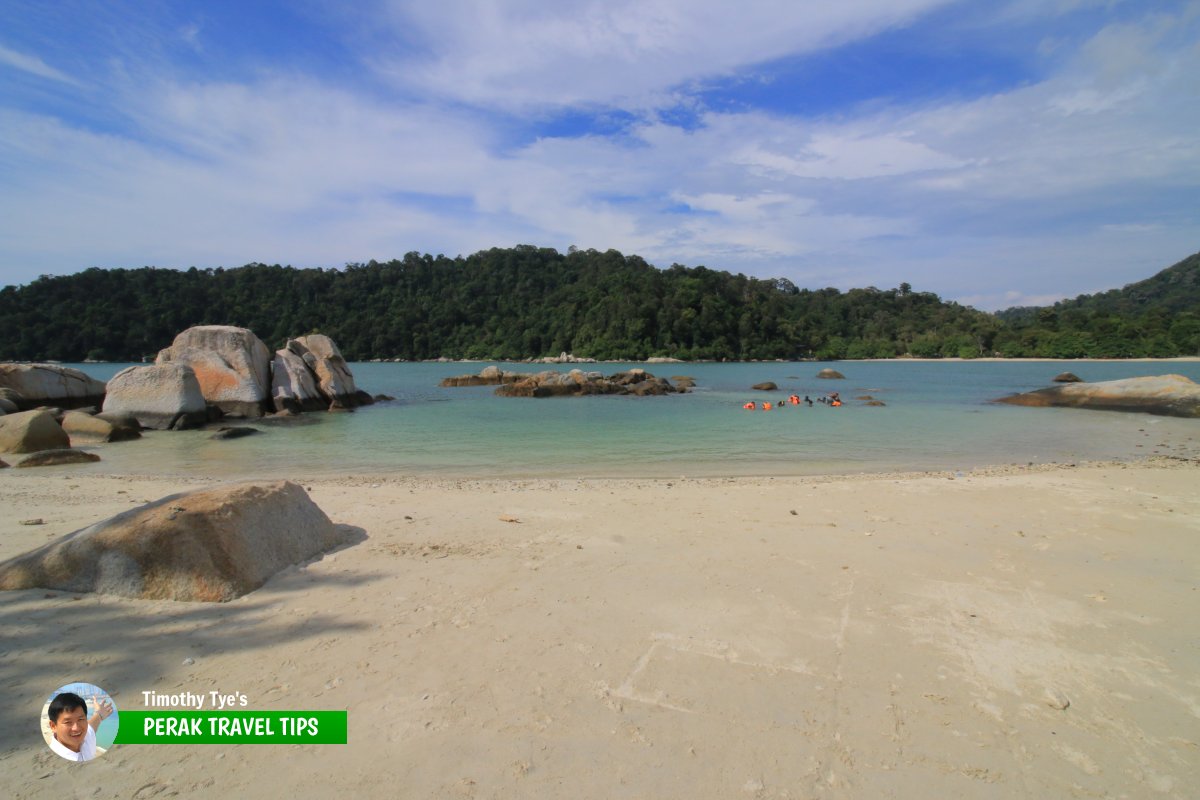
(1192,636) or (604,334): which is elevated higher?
(604,334)

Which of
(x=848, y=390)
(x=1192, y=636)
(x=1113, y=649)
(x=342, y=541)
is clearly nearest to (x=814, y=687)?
(x=1113, y=649)

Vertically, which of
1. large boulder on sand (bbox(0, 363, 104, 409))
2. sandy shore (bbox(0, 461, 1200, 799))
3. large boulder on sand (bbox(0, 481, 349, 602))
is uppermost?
large boulder on sand (bbox(0, 363, 104, 409))

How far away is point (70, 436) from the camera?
16.4m

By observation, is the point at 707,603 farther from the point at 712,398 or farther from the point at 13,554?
the point at 712,398

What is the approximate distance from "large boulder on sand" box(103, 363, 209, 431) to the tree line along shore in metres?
72.6

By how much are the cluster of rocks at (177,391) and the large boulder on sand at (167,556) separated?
36.3ft

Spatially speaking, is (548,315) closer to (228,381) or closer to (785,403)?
(785,403)

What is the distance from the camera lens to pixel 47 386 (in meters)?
21.8

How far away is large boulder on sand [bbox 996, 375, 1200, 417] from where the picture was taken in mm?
23016

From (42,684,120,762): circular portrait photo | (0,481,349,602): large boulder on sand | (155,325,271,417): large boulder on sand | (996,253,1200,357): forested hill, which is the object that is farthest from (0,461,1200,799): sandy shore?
(996,253,1200,357): forested hill

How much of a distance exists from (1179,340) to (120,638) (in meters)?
114

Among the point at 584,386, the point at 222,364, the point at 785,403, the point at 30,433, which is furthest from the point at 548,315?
the point at 30,433

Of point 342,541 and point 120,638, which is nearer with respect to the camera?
point 120,638

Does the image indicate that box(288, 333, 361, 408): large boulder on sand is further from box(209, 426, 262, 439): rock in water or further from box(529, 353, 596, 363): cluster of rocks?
box(529, 353, 596, 363): cluster of rocks
